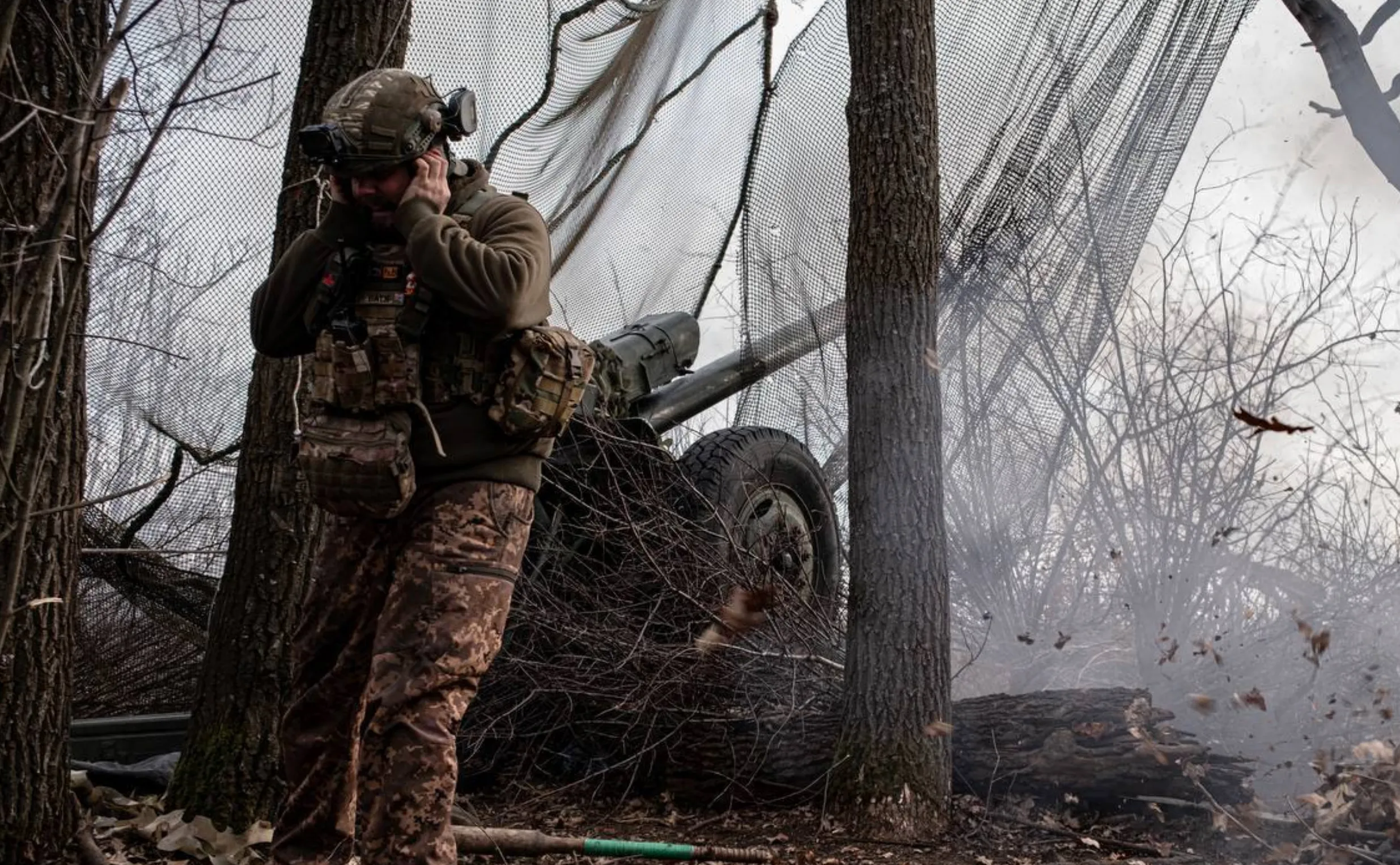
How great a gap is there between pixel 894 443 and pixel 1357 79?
189cm

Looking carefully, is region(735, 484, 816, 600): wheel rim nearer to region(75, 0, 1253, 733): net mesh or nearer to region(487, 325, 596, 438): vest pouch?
region(75, 0, 1253, 733): net mesh

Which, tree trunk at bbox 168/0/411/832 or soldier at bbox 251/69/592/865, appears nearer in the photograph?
soldier at bbox 251/69/592/865

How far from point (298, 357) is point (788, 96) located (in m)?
2.87

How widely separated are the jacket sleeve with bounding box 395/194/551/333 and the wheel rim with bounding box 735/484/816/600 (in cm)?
240

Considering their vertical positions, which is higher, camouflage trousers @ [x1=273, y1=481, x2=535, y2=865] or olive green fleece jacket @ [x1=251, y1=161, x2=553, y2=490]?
olive green fleece jacket @ [x1=251, y1=161, x2=553, y2=490]

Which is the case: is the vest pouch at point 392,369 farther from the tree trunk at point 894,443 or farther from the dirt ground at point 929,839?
the tree trunk at point 894,443

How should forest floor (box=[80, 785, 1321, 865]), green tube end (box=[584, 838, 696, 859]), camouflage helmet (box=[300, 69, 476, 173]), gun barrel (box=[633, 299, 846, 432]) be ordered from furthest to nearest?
gun barrel (box=[633, 299, 846, 432]) < forest floor (box=[80, 785, 1321, 865]) < green tube end (box=[584, 838, 696, 859]) < camouflage helmet (box=[300, 69, 476, 173])

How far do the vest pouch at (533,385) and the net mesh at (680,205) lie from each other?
175 cm

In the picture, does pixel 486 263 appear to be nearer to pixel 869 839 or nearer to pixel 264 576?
pixel 264 576

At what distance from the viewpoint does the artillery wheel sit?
5.35 m

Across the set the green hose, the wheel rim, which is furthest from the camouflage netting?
the green hose

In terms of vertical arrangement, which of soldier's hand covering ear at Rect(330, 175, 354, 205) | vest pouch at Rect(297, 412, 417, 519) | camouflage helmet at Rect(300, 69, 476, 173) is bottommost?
vest pouch at Rect(297, 412, 417, 519)

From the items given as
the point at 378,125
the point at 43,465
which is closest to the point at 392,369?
the point at 378,125

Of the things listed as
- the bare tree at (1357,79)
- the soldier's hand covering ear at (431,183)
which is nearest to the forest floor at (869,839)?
the soldier's hand covering ear at (431,183)
